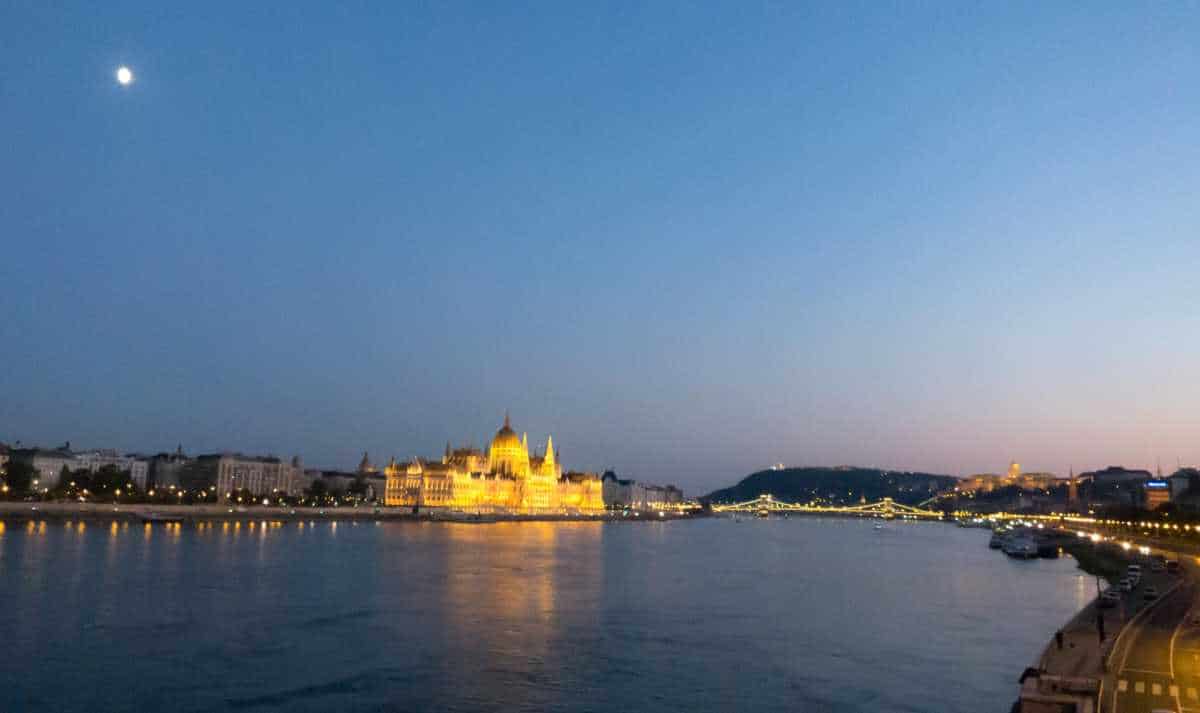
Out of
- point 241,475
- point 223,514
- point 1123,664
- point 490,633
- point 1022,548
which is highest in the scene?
point 241,475

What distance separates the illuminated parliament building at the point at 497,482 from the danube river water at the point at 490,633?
68.5m

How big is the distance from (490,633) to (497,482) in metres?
96.9

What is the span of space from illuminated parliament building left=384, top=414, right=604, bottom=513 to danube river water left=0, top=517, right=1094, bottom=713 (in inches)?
2696

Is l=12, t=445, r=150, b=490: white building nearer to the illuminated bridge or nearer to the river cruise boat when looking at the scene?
the river cruise boat

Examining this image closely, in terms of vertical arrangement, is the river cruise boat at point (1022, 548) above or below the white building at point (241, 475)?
below

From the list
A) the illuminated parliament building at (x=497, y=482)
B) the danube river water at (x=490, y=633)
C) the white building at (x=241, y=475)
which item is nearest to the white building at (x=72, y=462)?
the white building at (x=241, y=475)

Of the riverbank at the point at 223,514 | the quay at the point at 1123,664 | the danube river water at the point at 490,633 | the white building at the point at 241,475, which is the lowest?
the danube river water at the point at 490,633

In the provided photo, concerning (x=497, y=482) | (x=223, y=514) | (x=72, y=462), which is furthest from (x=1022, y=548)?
(x=72, y=462)

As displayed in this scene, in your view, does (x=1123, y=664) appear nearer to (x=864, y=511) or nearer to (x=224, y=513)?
(x=224, y=513)

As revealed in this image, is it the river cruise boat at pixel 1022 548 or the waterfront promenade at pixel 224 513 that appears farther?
the waterfront promenade at pixel 224 513

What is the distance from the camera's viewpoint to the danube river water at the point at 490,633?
54.9 feet

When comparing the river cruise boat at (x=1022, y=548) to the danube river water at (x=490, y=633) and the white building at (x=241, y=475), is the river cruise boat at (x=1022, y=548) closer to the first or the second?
the danube river water at (x=490, y=633)

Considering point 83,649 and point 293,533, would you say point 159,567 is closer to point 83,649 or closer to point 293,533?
point 83,649

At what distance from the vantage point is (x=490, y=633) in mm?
22656
